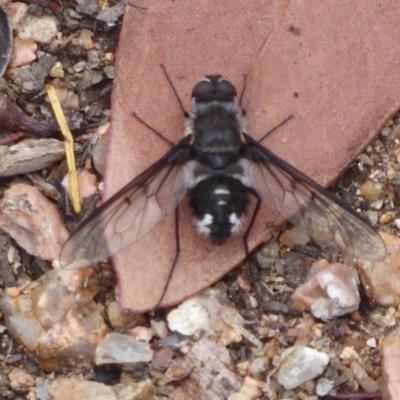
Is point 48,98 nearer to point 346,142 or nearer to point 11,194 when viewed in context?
point 11,194

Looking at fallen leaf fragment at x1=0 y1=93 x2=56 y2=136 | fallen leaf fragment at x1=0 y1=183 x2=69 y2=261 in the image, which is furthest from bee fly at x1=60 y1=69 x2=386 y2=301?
fallen leaf fragment at x1=0 y1=93 x2=56 y2=136

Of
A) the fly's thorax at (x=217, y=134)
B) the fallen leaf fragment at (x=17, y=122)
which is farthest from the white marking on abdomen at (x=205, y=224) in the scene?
the fallen leaf fragment at (x=17, y=122)

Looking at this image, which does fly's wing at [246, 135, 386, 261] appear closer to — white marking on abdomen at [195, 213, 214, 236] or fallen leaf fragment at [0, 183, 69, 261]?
white marking on abdomen at [195, 213, 214, 236]

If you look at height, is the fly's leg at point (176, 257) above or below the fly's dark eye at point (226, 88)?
below

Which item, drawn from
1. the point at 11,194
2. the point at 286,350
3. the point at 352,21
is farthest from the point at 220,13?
the point at 286,350

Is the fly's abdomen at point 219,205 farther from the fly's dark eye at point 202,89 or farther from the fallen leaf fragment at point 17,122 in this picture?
the fallen leaf fragment at point 17,122

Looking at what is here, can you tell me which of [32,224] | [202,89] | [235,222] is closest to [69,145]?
[32,224]

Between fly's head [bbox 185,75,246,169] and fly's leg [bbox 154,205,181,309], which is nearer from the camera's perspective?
fly's leg [bbox 154,205,181,309]
